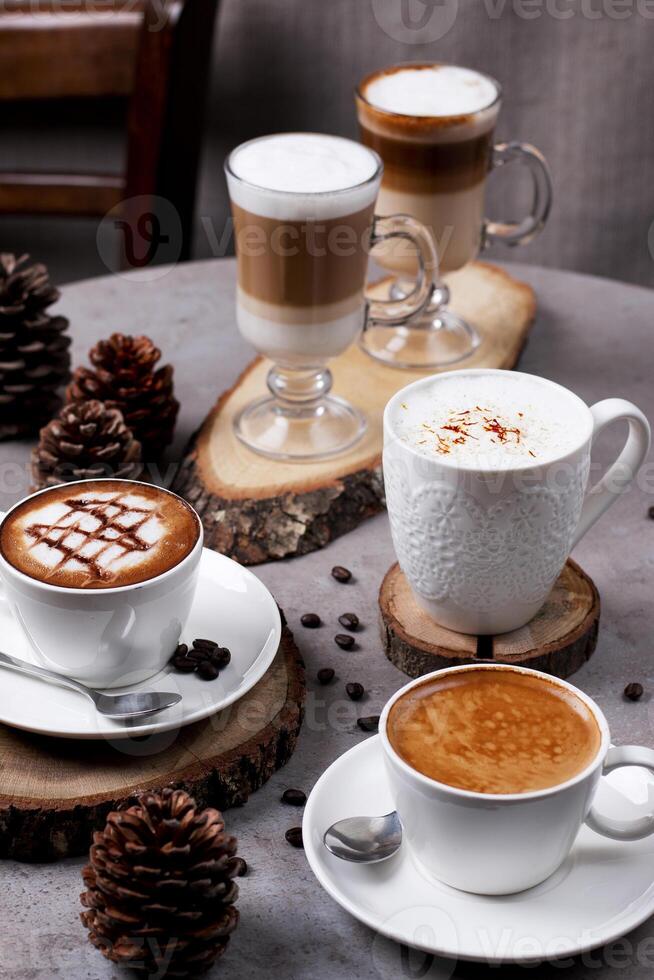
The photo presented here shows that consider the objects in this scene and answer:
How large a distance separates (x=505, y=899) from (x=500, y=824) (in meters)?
0.10

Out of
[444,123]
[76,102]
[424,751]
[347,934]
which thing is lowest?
[76,102]

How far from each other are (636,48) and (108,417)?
191cm

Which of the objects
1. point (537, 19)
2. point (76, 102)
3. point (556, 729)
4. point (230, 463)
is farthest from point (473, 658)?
point (76, 102)

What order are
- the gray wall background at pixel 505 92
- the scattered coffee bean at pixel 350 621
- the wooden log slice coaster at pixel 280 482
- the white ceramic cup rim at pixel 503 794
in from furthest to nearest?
the gray wall background at pixel 505 92 → the wooden log slice coaster at pixel 280 482 → the scattered coffee bean at pixel 350 621 → the white ceramic cup rim at pixel 503 794

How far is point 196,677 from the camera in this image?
4.04ft

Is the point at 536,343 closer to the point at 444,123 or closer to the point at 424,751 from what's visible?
the point at 444,123

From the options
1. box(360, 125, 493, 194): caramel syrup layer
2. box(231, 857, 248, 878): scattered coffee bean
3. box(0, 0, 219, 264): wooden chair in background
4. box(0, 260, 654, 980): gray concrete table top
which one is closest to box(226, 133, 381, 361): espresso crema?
box(360, 125, 493, 194): caramel syrup layer

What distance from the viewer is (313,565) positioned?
156 centimetres

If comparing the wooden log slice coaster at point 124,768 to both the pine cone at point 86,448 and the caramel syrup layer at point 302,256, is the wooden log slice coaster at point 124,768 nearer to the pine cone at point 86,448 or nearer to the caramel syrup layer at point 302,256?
the pine cone at point 86,448

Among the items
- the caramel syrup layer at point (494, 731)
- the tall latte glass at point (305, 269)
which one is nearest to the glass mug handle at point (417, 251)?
the tall latte glass at point (305, 269)

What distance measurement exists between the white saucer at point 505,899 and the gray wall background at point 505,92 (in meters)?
2.26

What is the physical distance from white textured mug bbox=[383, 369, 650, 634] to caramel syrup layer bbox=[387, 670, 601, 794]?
17cm

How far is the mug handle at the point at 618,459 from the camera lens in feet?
4.28

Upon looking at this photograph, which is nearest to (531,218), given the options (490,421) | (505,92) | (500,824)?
(490,421)
